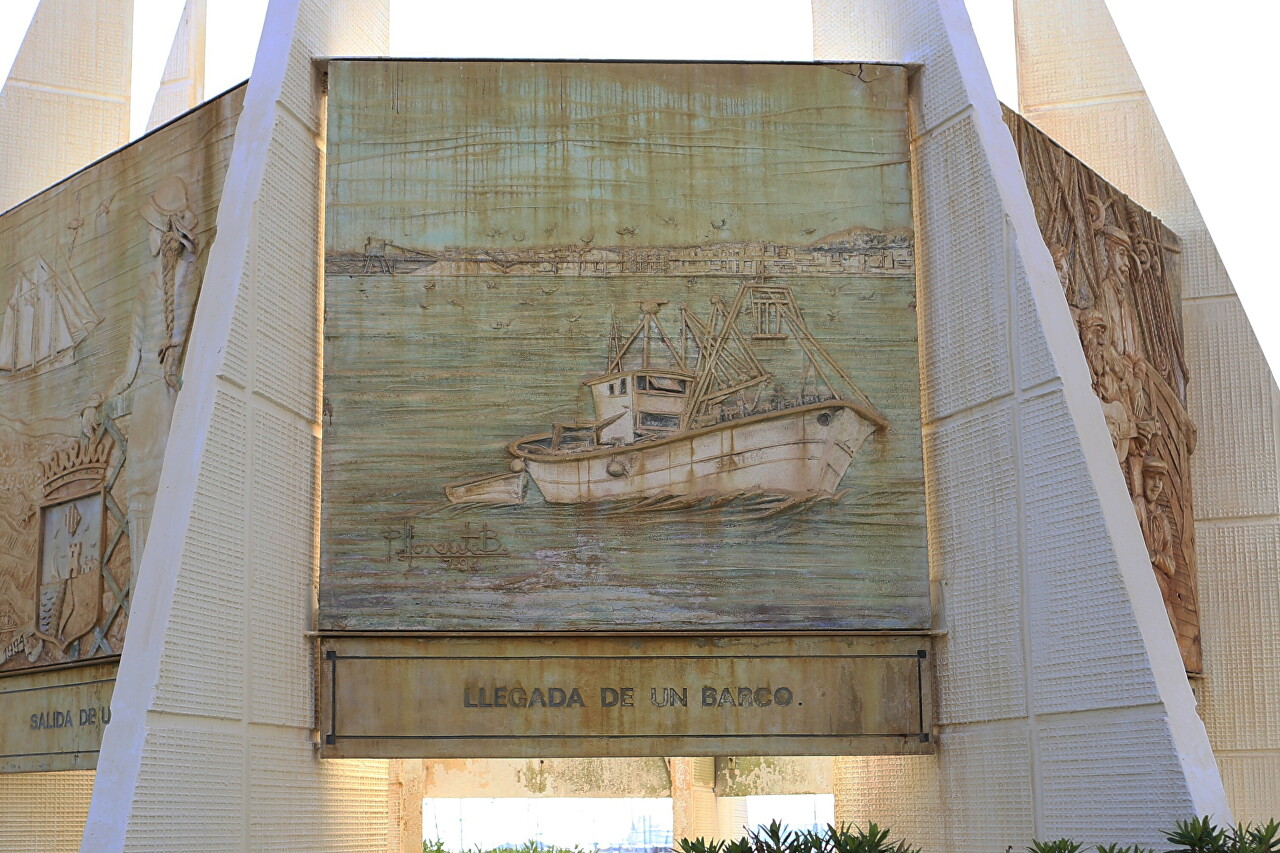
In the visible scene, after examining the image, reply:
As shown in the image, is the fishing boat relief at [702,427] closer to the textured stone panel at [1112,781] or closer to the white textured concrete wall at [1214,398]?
the textured stone panel at [1112,781]

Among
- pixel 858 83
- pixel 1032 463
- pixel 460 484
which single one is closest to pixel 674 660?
pixel 460 484

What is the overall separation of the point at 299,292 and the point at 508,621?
2.24 meters

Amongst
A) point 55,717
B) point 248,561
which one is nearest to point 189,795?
point 248,561

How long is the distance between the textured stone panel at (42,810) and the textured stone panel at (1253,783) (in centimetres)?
768

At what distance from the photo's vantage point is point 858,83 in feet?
29.3

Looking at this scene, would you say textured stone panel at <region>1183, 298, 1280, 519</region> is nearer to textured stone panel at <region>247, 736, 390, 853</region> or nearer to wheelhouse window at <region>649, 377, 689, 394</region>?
wheelhouse window at <region>649, 377, 689, 394</region>

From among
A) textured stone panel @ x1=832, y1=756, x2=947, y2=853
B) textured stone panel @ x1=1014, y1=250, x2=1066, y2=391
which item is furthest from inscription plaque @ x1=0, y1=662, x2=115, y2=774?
textured stone panel @ x1=1014, y1=250, x2=1066, y2=391

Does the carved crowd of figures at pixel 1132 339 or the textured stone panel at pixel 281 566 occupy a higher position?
the carved crowd of figures at pixel 1132 339

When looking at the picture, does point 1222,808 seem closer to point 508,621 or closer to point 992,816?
point 992,816

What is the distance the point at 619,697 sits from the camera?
8.20 meters

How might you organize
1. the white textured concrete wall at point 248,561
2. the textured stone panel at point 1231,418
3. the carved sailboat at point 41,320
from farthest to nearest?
the textured stone panel at point 1231,418 → the carved sailboat at point 41,320 → the white textured concrete wall at point 248,561

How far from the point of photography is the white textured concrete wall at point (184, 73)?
13.2 m

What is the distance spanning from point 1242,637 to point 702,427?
14.0 feet
